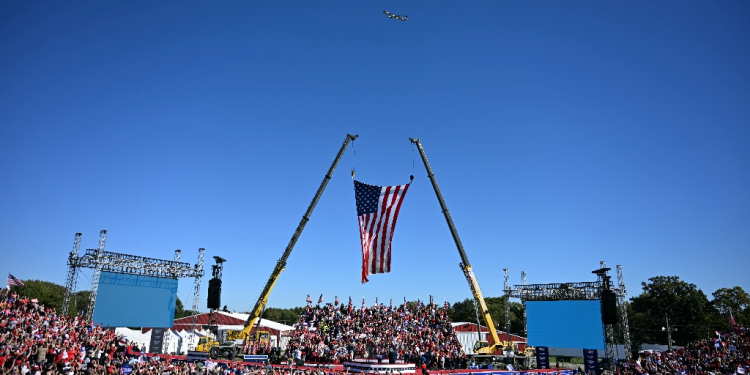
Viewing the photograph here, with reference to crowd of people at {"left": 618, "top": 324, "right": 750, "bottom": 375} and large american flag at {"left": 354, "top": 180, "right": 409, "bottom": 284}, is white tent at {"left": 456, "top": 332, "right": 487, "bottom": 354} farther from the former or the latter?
large american flag at {"left": 354, "top": 180, "right": 409, "bottom": 284}

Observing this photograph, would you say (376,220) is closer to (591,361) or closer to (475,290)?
(475,290)

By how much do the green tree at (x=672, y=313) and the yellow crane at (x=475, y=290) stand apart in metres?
46.4

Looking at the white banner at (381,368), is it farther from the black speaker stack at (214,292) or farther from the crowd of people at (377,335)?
the black speaker stack at (214,292)

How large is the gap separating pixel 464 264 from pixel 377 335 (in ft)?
31.4

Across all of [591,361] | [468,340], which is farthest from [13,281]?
[468,340]

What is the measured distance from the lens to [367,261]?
28.1 metres

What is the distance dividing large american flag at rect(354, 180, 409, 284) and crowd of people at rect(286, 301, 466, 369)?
4939 mm

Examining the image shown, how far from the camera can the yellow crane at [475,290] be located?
112 ft

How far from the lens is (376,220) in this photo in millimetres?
28766

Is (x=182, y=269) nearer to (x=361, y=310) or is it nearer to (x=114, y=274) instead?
(x=114, y=274)

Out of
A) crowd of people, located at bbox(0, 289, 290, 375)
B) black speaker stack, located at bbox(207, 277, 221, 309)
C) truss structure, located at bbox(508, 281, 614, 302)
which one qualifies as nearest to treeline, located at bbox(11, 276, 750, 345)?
truss structure, located at bbox(508, 281, 614, 302)

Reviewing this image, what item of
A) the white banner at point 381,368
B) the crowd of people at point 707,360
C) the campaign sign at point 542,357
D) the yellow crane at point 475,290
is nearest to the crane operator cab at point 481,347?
the yellow crane at point 475,290

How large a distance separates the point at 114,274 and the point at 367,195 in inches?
1038

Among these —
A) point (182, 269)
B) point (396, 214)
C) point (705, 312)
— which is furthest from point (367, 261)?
point (705, 312)
